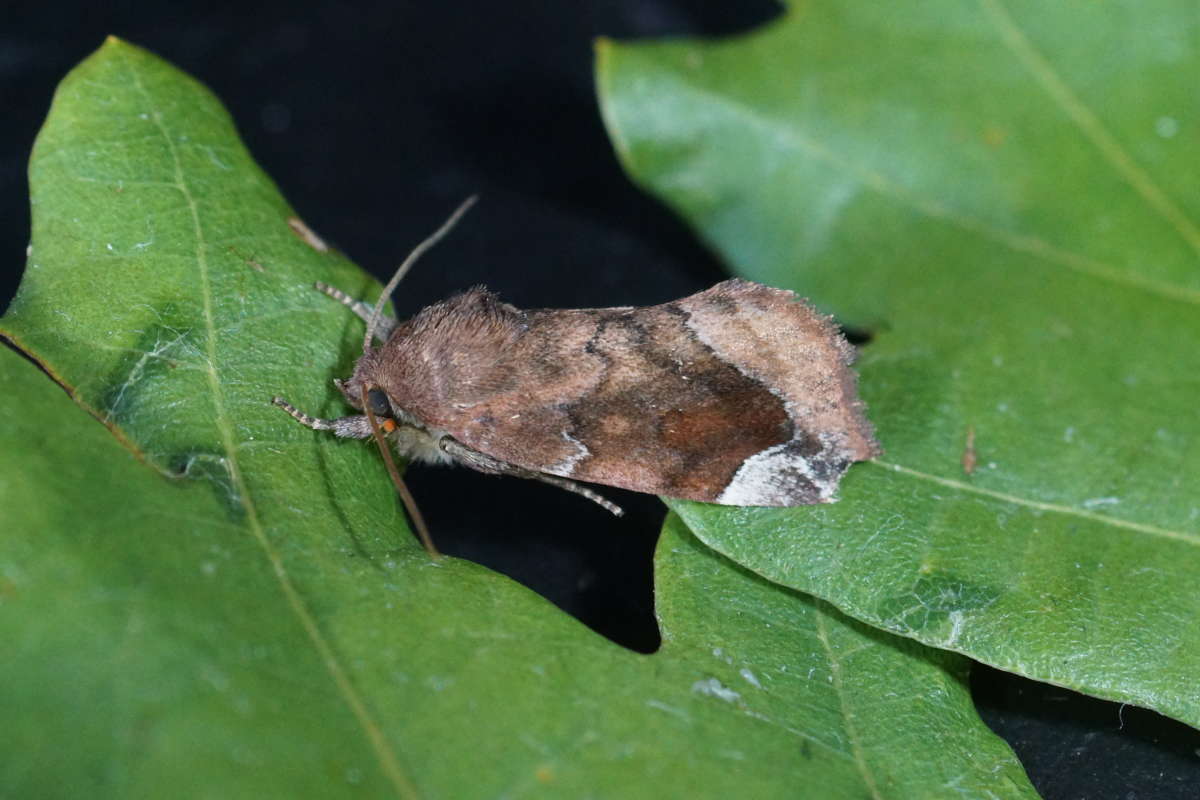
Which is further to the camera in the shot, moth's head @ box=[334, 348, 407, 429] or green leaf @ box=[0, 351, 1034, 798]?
moth's head @ box=[334, 348, 407, 429]

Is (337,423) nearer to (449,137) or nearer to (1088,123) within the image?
(449,137)

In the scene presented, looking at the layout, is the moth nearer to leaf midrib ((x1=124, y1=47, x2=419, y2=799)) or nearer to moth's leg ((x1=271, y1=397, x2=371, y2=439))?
moth's leg ((x1=271, y1=397, x2=371, y2=439))

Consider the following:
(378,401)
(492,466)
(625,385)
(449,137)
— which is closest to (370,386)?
(378,401)

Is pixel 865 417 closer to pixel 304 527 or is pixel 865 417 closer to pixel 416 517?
pixel 416 517

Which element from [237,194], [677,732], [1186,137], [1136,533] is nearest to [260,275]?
[237,194]

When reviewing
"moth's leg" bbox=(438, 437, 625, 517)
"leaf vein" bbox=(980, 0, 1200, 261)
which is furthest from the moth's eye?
"leaf vein" bbox=(980, 0, 1200, 261)

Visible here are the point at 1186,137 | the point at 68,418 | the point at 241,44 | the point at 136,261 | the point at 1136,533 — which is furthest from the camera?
the point at 241,44

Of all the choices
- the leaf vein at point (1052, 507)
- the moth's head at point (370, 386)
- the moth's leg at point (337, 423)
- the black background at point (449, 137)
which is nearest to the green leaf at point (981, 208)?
the leaf vein at point (1052, 507)
